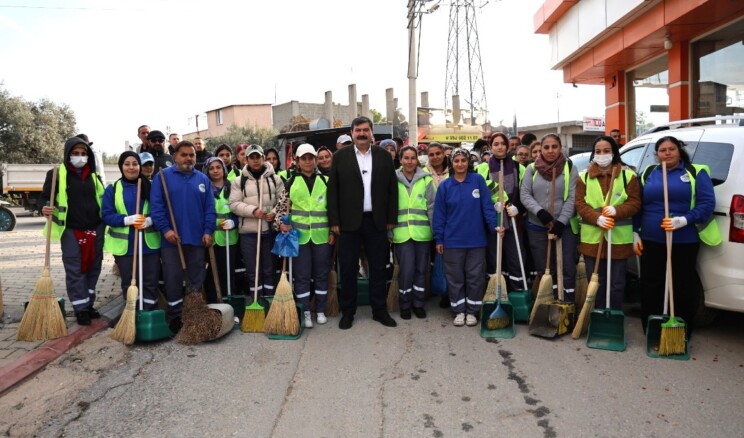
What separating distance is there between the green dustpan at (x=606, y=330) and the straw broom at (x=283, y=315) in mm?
2669

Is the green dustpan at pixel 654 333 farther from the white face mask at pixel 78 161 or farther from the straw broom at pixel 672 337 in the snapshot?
the white face mask at pixel 78 161

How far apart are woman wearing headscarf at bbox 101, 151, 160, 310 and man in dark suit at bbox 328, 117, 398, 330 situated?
5.84 ft

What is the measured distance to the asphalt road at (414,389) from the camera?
139 inches

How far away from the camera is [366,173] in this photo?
576 centimetres

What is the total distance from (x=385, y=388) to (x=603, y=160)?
2.90 metres

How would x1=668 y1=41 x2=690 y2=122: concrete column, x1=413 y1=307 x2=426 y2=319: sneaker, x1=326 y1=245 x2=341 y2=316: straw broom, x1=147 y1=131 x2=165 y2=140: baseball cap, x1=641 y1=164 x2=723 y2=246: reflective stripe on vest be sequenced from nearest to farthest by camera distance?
x1=641 y1=164 x2=723 y2=246: reflective stripe on vest, x1=413 y1=307 x2=426 y2=319: sneaker, x1=326 y1=245 x2=341 y2=316: straw broom, x1=147 y1=131 x2=165 y2=140: baseball cap, x1=668 y1=41 x2=690 y2=122: concrete column

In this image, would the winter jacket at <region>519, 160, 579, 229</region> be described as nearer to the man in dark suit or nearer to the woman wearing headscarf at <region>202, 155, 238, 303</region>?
the man in dark suit

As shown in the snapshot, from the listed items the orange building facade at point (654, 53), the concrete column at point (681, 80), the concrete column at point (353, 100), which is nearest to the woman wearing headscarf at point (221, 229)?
the orange building facade at point (654, 53)

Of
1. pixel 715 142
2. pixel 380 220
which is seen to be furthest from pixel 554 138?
pixel 380 220

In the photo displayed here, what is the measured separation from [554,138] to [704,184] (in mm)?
1465

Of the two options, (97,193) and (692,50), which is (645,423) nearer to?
(97,193)

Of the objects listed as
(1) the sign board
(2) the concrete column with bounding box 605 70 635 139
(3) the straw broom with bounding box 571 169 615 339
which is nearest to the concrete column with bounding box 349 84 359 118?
(1) the sign board

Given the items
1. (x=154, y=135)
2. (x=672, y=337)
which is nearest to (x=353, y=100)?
(x=154, y=135)

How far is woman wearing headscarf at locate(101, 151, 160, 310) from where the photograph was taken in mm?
5520
